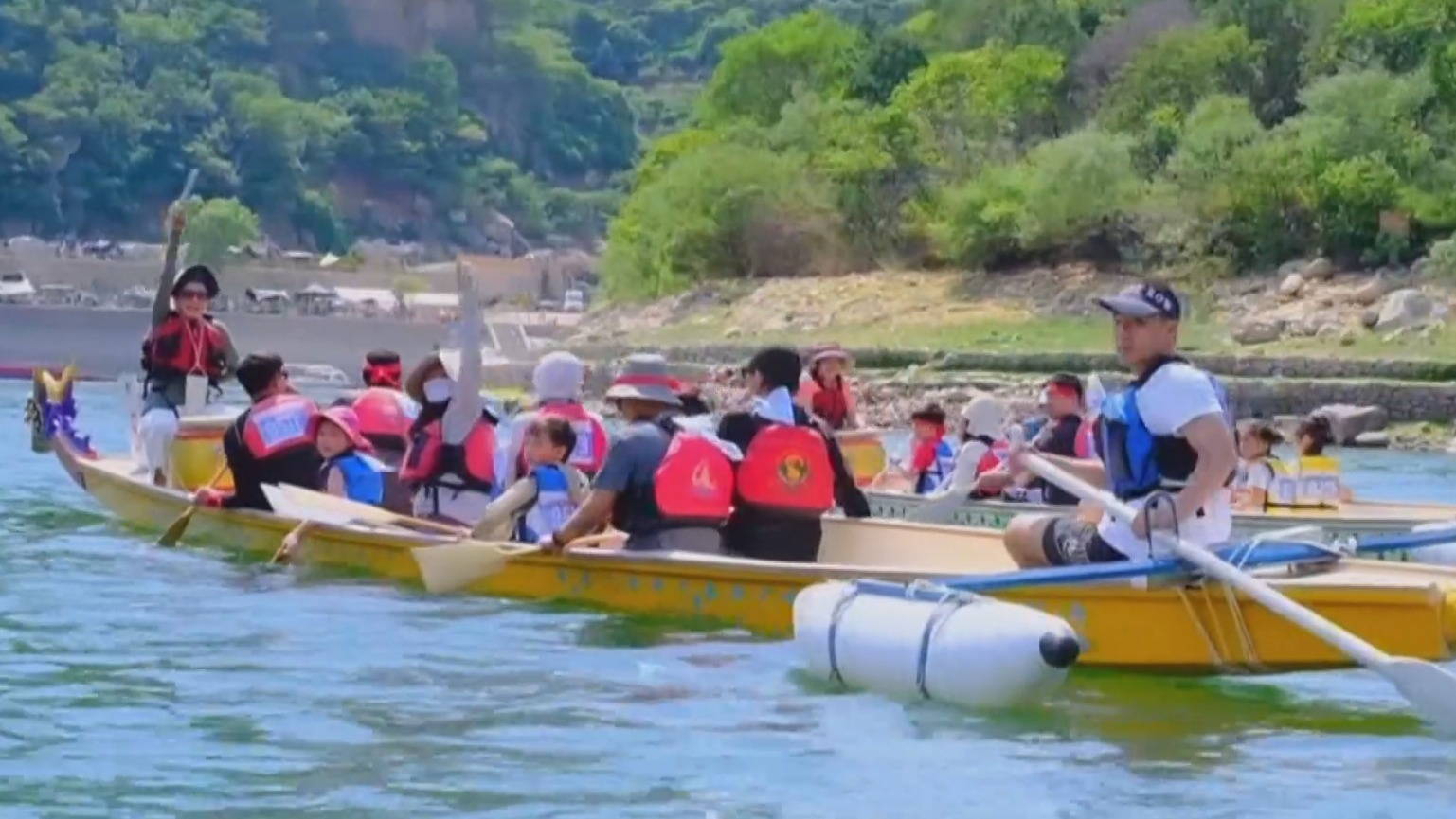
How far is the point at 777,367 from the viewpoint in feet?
45.4

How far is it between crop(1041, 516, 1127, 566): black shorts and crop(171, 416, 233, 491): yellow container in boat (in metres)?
8.83

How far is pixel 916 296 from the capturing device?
6756 centimetres

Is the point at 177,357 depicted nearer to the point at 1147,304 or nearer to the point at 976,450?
the point at 976,450

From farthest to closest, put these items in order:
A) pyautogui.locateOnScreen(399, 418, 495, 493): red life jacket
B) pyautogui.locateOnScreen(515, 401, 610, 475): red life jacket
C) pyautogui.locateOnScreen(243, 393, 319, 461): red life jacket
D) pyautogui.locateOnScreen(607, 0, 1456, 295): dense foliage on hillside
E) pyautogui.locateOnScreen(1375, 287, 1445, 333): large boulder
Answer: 1. pyautogui.locateOnScreen(607, 0, 1456, 295): dense foliage on hillside
2. pyautogui.locateOnScreen(1375, 287, 1445, 333): large boulder
3. pyautogui.locateOnScreen(243, 393, 319, 461): red life jacket
4. pyautogui.locateOnScreen(399, 418, 495, 493): red life jacket
5. pyautogui.locateOnScreen(515, 401, 610, 475): red life jacket

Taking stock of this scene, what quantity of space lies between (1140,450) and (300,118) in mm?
172855

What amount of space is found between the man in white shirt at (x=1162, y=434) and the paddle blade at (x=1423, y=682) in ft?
3.31

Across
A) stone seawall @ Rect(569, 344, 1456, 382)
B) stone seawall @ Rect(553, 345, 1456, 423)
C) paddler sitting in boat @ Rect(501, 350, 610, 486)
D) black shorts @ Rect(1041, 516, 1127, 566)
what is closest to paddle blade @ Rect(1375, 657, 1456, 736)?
black shorts @ Rect(1041, 516, 1127, 566)

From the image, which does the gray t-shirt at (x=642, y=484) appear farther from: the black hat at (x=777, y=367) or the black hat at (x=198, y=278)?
the black hat at (x=198, y=278)

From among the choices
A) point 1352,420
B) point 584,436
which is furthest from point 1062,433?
point 1352,420

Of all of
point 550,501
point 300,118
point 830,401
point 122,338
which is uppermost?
point 300,118

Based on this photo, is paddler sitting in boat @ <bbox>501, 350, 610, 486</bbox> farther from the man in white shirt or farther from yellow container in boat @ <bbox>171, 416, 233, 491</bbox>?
the man in white shirt

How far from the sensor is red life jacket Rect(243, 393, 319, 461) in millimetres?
17625

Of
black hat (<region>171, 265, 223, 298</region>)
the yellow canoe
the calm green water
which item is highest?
black hat (<region>171, 265, 223, 298</region>)

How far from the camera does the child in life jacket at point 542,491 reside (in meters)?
15.1
